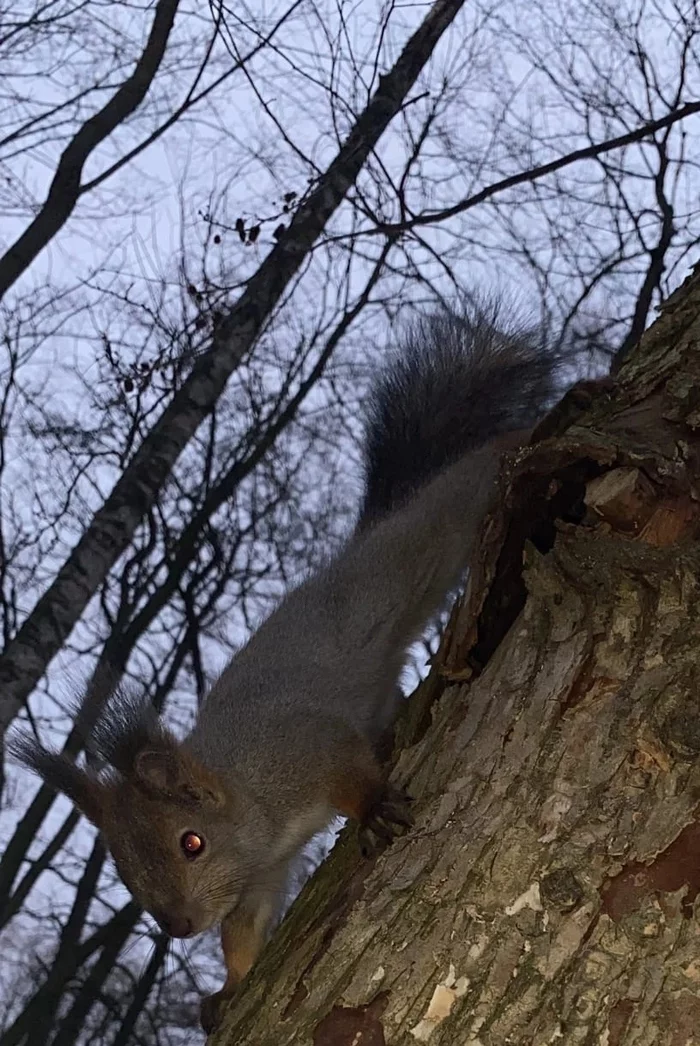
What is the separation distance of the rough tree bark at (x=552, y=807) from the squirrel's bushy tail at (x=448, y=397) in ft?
4.73

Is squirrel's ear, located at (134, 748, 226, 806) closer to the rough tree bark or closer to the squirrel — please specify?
the squirrel

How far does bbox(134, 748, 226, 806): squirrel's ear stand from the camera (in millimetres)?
2566

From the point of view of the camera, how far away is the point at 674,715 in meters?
1.72

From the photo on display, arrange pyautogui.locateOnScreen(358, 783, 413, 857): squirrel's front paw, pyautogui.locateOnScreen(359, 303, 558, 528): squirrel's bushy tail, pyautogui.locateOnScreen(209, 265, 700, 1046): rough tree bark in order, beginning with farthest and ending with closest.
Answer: pyautogui.locateOnScreen(359, 303, 558, 528): squirrel's bushy tail → pyautogui.locateOnScreen(358, 783, 413, 857): squirrel's front paw → pyautogui.locateOnScreen(209, 265, 700, 1046): rough tree bark

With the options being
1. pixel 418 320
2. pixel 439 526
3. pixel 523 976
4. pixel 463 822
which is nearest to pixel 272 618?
pixel 439 526

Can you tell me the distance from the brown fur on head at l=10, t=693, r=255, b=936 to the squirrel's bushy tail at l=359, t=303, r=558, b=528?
130 centimetres

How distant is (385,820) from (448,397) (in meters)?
2.03

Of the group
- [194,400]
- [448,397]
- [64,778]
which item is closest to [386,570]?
[448,397]

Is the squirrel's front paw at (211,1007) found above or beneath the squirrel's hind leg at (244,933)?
beneath

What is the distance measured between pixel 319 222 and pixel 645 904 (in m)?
4.35

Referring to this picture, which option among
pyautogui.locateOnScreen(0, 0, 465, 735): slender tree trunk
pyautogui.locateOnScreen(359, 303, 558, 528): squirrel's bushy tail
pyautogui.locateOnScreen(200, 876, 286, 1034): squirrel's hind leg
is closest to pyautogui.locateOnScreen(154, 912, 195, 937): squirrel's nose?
pyautogui.locateOnScreen(200, 876, 286, 1034): squirrel's hind leg

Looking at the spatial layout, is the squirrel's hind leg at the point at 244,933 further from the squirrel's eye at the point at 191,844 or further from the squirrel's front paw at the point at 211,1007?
the squirrel's eye at the point at 191,844

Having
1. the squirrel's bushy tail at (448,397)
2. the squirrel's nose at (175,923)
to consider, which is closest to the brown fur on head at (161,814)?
the squirrel's nose at (175,923)

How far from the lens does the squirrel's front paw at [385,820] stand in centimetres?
199
